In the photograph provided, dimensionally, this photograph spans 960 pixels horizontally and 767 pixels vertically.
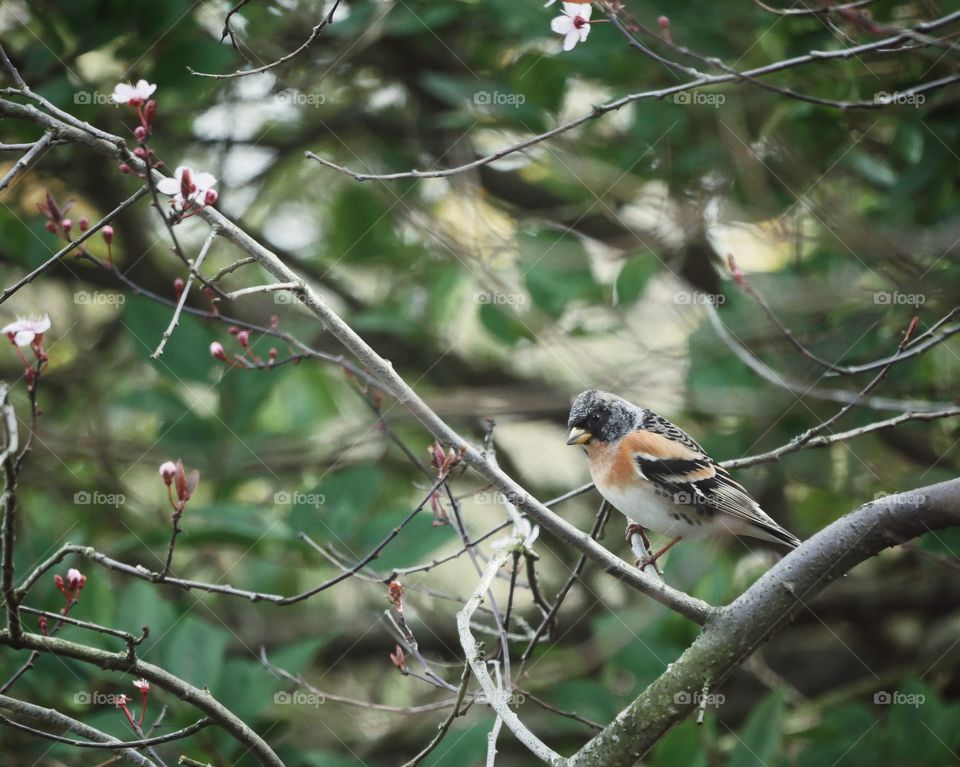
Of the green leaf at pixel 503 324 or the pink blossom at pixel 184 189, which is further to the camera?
the green leaf at pixel 503 324

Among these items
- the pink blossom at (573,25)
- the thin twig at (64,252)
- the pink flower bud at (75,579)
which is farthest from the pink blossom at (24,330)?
the pink blossom at (573,25)

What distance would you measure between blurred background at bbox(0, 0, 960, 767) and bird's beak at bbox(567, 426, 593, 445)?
2.59 feet

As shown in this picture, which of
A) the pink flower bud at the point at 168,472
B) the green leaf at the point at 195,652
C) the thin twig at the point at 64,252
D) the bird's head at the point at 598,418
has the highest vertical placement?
the thin twig at the point at 64,252

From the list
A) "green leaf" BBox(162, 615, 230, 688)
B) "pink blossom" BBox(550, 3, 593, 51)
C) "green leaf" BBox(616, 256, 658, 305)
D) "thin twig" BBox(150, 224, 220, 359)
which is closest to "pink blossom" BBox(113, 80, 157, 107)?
"thin twig" BBox(150, 224, 220, 359)

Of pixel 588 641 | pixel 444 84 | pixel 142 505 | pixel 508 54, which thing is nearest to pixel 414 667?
pixel 588 641

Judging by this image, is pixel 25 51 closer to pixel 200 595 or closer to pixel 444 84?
pixel 444 84

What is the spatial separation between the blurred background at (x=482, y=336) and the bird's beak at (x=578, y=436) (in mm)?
790

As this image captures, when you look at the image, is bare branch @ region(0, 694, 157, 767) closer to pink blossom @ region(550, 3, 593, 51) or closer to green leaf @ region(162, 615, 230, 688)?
green leaf @ region(162, 615, 230, 688)

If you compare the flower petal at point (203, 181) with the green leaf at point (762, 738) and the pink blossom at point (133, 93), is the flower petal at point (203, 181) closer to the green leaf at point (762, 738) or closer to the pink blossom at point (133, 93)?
the pink blossom at point (133, 93)

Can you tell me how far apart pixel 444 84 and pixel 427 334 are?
1.49 m

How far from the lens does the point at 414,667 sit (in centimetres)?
649

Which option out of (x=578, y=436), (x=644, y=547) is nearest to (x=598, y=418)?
(x=578, y=436)

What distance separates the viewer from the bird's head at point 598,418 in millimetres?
4371

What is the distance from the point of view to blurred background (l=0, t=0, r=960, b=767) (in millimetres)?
4895
